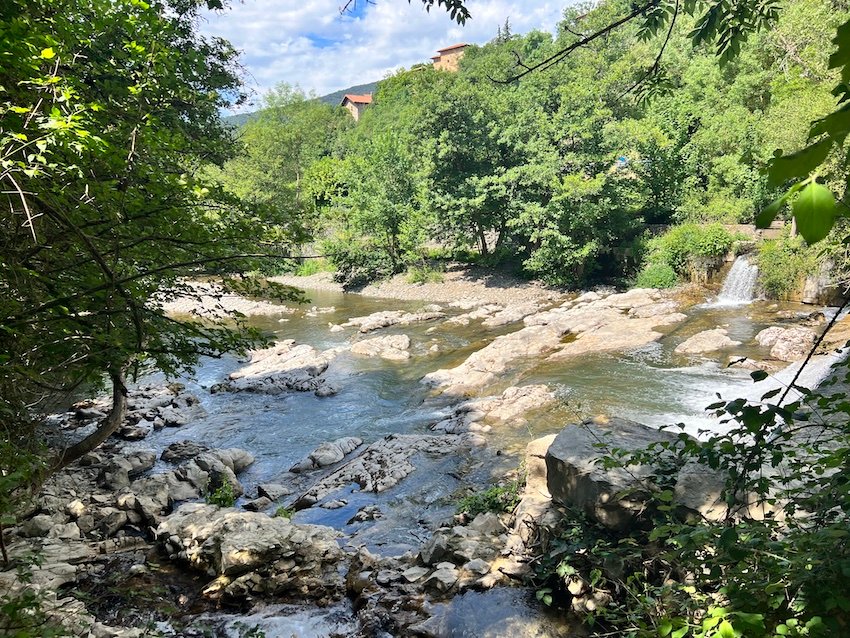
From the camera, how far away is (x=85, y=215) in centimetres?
364

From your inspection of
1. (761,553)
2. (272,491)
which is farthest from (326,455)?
(761,553)

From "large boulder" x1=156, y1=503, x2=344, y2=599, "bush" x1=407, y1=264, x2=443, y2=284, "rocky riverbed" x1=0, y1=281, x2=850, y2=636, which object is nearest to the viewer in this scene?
"rocky riverbed" x1=0, y1=281, x2=850, y2=636

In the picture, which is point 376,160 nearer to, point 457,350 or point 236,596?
point 457,350

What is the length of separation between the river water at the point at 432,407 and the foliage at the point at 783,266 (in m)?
0.84

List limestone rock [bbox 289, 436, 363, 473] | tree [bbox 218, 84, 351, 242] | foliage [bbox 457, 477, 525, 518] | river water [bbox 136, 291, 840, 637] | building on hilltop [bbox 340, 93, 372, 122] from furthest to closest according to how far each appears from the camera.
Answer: building on hilltop [bbox 340, 93, 372, 122] → tree [bbox 218, 84, 351, 242] → limestone rock [bbox 289, 436, 363, 473] → river water [bbox 136, 291, 840, 637] → foliage [bbox 457, 477, 525, 518]

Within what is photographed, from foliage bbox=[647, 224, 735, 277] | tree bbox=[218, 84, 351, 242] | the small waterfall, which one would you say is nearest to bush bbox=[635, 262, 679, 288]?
foliage bbox=[647, 224, 735, 277]

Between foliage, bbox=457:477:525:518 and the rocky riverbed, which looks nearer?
the rocky riverbed

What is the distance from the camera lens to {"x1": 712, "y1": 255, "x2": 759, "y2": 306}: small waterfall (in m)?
18.8

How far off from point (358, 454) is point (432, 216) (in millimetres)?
19319

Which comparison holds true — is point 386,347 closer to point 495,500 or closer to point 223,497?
point 223,497

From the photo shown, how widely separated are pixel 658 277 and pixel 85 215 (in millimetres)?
21784

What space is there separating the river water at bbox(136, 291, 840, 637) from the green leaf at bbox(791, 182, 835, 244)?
17.9 ft

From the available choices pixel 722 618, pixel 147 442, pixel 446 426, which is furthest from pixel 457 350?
pixel 722 618

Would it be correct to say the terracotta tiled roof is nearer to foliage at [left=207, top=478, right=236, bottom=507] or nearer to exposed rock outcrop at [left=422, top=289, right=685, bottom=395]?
exposed rock outcrop at [left=422, top=289, right=685, bottom=395]
